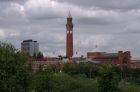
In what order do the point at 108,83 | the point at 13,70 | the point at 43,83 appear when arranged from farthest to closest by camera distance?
the point at 108,83, the point at 43,83, the point at 13,70

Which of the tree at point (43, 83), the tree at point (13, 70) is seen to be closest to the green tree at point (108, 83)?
the tree at point (43, 83)

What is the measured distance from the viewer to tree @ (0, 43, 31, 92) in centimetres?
5984

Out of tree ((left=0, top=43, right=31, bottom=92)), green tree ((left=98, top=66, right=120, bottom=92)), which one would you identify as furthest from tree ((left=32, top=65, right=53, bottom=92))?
tree ((left=0, top=43, right=31, bottom=92))

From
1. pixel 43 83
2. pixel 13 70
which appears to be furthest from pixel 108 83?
pixel 13 70

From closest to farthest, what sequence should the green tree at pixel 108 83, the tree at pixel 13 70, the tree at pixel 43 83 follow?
the tree at pixel 13 70 → the tree at pixel 43 83 → the green tree at pixel 108 83

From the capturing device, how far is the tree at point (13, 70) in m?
59.8

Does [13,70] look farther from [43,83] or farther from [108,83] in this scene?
[108,83]

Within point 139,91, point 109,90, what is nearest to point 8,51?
point 109,90

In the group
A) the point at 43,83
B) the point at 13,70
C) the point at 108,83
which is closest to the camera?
the point at 13,70

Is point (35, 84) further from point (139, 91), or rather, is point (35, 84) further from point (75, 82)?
point (75, 82)

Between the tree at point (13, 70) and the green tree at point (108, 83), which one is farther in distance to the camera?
the green tree at point (108, 83)

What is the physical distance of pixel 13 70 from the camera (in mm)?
61125

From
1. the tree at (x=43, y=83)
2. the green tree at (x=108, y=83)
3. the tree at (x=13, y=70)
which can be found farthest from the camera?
the green tree at (x=108, y=83)

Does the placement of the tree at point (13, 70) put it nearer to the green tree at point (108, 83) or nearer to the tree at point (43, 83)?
A: the tree at point (43, 83)
